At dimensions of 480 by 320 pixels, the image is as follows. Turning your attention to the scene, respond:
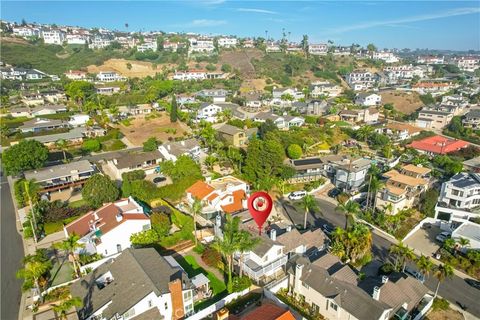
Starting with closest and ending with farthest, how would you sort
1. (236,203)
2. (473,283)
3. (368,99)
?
(473,283)
(236,203)
(368,99)

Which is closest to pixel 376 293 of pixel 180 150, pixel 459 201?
pixel 459 201

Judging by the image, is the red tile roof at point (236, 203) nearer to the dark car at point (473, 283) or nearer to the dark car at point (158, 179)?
the dark car at point (158, 179)

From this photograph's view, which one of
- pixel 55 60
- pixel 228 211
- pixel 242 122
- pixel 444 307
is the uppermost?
pixel 55 60

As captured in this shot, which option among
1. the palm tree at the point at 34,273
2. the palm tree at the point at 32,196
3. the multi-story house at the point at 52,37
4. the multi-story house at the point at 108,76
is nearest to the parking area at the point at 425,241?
the palm tree at the point at 34,273

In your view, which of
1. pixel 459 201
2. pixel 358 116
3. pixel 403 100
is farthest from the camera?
pixel 403 100

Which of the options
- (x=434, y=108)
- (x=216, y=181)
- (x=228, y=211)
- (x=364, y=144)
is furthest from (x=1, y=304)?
(x=434, y=108)

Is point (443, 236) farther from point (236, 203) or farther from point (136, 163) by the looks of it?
point (136, 163)

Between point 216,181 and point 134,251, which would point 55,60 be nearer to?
point 216,181
